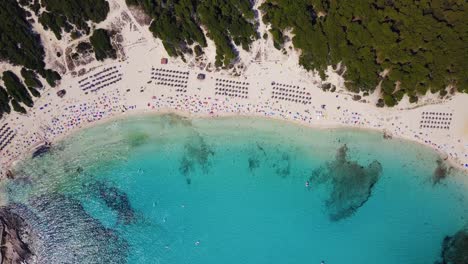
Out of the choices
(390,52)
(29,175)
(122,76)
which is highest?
(390,52)

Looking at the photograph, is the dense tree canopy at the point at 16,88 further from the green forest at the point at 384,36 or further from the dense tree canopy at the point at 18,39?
the green forest at the point at 384,36

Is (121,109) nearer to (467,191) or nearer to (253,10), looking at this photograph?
(253,10)

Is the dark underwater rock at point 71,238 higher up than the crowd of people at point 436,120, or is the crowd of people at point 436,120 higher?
the crowd of people at point 436,120

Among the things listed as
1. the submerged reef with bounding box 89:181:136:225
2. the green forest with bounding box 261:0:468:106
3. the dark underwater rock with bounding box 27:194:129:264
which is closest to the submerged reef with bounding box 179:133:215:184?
the submerged reef with bounding box 89:181:136:225

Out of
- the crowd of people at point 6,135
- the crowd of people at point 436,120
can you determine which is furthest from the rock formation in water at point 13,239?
the crowd of people at point 436,120

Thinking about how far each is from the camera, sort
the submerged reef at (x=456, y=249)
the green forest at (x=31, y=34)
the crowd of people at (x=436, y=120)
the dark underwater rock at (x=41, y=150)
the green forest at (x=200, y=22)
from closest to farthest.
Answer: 1. the green forest at (x=31, y=34)
2. the green forest at (x=200, y=22)
3. the dark underwater rock at (x=41, y=150)
4. the crowd of people at (x=436, y=120)
5. the submerged reef at (x=456, y=249)

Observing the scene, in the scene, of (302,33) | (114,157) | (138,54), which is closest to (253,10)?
(302,33)
